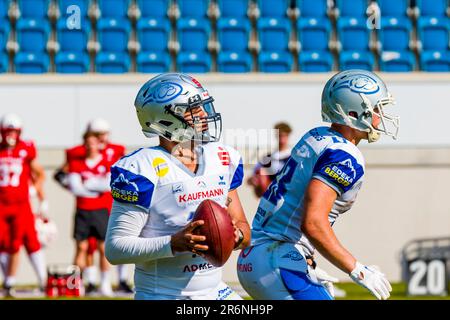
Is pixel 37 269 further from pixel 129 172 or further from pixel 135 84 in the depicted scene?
pixel 129 172

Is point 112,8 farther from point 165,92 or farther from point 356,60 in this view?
point 165,92

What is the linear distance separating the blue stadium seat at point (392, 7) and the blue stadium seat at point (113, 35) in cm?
332

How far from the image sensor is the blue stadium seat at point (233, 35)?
46.0ft

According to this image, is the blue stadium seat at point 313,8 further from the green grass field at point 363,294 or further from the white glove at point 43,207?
the white glove at point 43,207

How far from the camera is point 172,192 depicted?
14.5 feet

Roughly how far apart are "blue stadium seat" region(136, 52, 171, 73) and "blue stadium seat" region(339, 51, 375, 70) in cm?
219

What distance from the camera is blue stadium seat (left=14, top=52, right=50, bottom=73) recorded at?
45.2 ft

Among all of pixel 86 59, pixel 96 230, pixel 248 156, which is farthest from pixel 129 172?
pixel 86 59

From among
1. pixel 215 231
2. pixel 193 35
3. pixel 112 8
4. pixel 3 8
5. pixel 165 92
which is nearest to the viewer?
pixel 215 231

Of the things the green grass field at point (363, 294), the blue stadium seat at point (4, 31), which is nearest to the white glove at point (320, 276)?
the green grass field at point (363, 294)

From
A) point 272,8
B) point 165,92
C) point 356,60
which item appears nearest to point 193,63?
point 272,8

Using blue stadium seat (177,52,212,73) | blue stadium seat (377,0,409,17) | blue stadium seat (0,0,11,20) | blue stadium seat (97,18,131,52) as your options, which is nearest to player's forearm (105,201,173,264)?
blue stadium seat (177,52,212,73)

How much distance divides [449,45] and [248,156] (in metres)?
3.23

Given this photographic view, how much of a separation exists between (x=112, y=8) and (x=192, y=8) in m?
1.04
